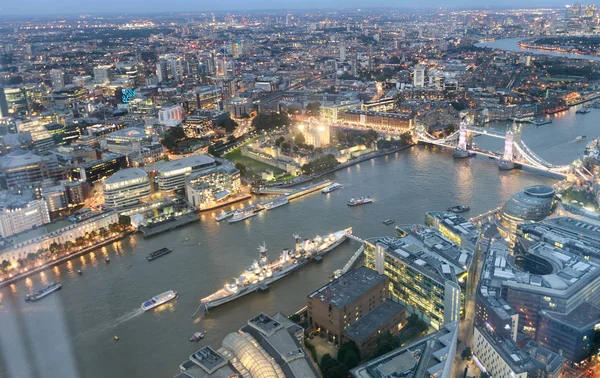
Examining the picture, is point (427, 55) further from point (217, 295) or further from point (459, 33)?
point (217, 295)

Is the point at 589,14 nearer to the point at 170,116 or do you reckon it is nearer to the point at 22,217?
the point at 170,116

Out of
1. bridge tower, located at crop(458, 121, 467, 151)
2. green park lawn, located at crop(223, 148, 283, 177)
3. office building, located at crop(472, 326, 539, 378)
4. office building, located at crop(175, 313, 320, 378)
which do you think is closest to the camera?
office building, located at crop(472, 326, 539, 378)

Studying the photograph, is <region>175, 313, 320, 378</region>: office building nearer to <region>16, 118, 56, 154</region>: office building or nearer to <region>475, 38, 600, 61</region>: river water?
<region>16, 118, 56, 154</region>: office building

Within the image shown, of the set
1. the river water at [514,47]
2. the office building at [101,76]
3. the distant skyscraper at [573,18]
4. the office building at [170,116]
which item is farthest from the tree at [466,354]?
the distant skyscraper at [573,18]

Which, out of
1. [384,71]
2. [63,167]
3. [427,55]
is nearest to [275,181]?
[63,167]

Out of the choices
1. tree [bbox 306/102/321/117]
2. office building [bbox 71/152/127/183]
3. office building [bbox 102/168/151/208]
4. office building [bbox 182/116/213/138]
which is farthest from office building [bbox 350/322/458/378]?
tree [bbox 306/102/321/117]
